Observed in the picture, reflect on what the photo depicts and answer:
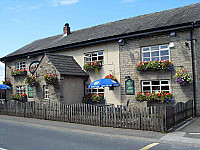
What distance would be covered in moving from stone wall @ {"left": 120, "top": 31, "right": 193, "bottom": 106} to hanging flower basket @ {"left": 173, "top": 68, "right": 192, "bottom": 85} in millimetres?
285

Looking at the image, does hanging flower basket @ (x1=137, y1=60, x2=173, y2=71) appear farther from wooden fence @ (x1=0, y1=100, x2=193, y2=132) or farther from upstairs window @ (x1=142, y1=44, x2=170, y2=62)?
wooden fence @ (x1=0, y1=100, x2=193, y2=132)

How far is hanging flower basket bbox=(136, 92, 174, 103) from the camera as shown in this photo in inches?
571

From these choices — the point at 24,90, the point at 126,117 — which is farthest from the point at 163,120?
the point at 24,90

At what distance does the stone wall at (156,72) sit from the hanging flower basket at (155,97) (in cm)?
36

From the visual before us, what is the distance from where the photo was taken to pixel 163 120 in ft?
31.6

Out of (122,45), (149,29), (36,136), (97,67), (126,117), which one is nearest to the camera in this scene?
(36,136)

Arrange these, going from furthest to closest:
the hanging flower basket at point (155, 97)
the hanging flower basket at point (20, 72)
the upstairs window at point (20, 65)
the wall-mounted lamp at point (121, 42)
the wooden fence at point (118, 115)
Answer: the upstairs window at point (20, 65), the hanging flower basket at point (20, 72), the wall-mounted lamp at point (121, 42), the hanging flower basket at point (155, 97), the wooden fence at point (118, 115)

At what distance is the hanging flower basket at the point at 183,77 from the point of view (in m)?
13.9

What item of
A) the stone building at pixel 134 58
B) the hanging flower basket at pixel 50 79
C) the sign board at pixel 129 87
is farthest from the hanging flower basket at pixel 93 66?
the hanging flower basket at pixel 50 79

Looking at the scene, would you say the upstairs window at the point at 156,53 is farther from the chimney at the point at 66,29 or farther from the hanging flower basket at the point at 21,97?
the hanging flower basket at the point at 21,97

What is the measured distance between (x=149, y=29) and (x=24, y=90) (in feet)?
47.0

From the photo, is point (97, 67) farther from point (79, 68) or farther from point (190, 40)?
point (190, 40)

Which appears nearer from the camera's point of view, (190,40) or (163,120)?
(163,120)

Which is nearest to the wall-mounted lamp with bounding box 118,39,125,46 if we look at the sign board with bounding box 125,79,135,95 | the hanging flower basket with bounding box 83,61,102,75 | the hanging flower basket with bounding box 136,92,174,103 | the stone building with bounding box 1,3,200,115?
the stone building with bounding box 1,3,200,115
